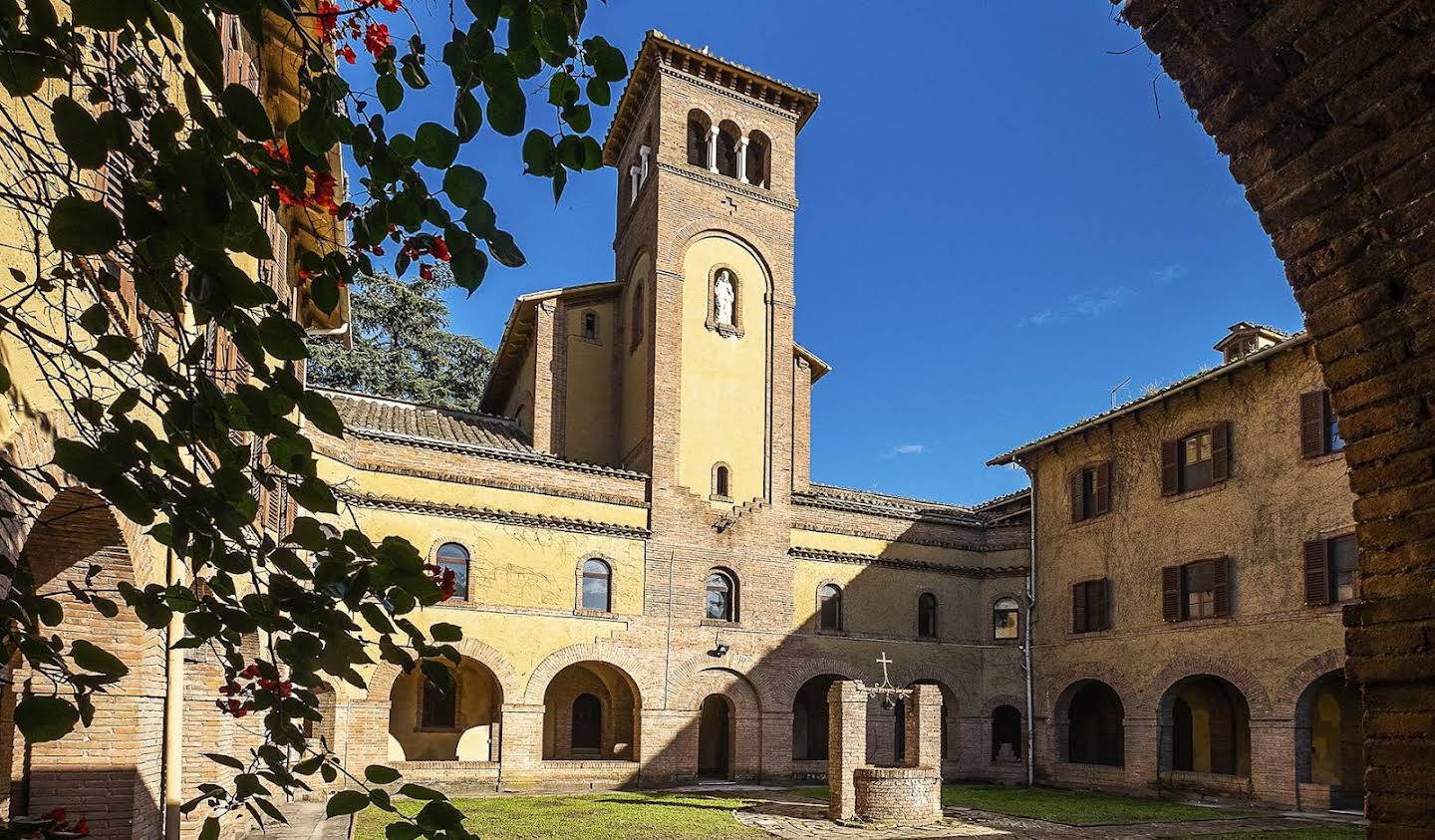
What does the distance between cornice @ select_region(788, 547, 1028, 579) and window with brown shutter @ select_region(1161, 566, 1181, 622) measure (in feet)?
15.7

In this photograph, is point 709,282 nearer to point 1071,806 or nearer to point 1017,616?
point 1017,616

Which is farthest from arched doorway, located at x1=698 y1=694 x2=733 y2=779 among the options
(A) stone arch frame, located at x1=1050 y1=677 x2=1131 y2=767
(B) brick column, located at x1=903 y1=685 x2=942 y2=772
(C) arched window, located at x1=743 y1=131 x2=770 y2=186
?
(C) arched window, located at x1=743 y1=131 x2=770 y2=186

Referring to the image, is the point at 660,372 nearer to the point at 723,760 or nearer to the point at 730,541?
A: the point at 730,541

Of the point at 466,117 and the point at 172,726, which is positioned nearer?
the point at 466,117

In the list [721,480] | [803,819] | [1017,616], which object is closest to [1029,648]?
[1017,616]

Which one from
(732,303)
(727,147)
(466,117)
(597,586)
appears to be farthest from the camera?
(727,147)

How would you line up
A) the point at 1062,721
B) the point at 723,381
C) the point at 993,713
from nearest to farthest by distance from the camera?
the point at 1062,721, the point at 723,381, the point at 993,713

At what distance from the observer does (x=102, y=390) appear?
5.85 m

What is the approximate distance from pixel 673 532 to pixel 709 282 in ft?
21.2

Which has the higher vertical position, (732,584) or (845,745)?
(732,584)

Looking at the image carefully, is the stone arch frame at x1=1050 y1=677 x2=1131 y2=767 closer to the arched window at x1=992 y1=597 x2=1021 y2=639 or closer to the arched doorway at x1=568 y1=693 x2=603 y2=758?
the arched window at x1=992 y1=597 x2=1021 y2=639

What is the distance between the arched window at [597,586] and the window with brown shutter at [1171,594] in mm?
12168

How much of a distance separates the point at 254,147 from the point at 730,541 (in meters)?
23.1

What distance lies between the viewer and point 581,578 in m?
23.3
